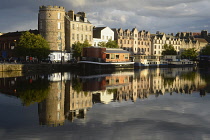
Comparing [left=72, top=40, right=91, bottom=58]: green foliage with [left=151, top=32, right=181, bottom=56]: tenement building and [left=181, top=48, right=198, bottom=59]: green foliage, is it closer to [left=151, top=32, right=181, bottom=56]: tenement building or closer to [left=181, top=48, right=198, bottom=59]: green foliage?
[left=151, top=32, right=181, bottom=56]: tenement building

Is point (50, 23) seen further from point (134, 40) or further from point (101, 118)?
point (101, 118)

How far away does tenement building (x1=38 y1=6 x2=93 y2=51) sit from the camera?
72.8 m

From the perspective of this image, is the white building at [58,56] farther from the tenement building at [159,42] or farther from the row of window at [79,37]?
the tenement building at [159,42]

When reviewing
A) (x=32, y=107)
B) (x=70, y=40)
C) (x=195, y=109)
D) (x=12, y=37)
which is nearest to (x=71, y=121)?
(x=32, y=107)

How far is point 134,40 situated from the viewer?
10719 cm

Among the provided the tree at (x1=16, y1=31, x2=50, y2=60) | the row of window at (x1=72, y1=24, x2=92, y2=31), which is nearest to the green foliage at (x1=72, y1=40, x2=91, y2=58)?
the row of window at (x1=72, y1=24, x2=92, y2=31)

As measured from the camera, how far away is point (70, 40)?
76.8 metres

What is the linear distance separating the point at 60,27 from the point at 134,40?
132 ft

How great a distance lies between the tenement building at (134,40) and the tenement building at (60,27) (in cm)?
2293

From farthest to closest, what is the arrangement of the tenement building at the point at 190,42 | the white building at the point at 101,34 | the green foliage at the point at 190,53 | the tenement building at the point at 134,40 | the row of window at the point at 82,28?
the tenement building at the point at 190,42, the green foliage at the point at 190,53, the tenement building at the point at 134,40, the white building at the point at 101,34, the row of window at the point at 82,28

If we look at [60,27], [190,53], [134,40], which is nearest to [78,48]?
[60,27]

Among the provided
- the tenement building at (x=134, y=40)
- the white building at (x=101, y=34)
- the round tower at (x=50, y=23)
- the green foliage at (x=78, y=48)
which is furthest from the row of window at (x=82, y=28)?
the tenement building at (x=134, y=40)

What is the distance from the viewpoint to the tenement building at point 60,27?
72750 mm

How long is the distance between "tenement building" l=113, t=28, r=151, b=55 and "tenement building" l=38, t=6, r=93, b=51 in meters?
22.9
